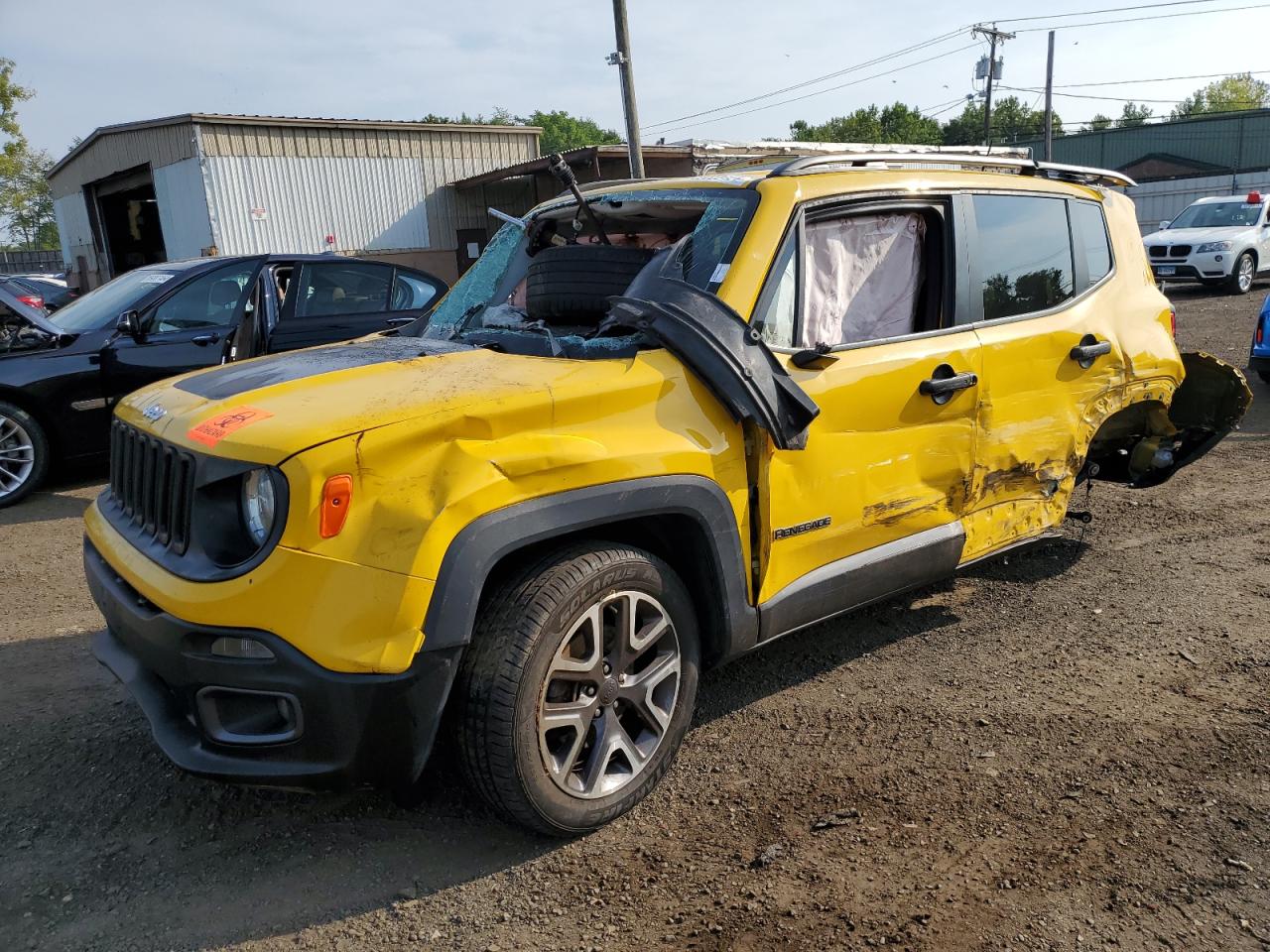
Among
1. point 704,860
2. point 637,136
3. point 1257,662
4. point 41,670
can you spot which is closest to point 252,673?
point 704,860

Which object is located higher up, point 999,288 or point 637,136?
point 637,136

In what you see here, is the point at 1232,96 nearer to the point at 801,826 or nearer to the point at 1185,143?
the point at 1185,143

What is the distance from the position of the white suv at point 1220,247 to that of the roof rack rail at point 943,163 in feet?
48.9

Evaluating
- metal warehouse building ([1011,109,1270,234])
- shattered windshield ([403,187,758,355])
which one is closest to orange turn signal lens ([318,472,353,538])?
shattered windshield ([403,187,758,355])

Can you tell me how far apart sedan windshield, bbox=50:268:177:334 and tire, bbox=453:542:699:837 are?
19.0 ft

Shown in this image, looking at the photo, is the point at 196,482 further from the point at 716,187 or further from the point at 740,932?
the point at 716,187

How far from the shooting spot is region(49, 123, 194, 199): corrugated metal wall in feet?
62.4

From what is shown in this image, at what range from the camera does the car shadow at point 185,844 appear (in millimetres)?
2533

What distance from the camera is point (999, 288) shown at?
3902 mm

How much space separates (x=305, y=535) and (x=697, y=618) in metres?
1.33

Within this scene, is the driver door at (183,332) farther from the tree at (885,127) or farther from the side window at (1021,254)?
the tree at (885,127)

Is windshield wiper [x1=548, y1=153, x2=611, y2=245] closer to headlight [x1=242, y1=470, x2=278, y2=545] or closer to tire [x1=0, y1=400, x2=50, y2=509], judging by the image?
headlight [x1=242, y1=470, x2=278, y2=545]

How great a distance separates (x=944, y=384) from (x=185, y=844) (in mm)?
2962

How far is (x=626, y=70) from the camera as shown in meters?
15.1
